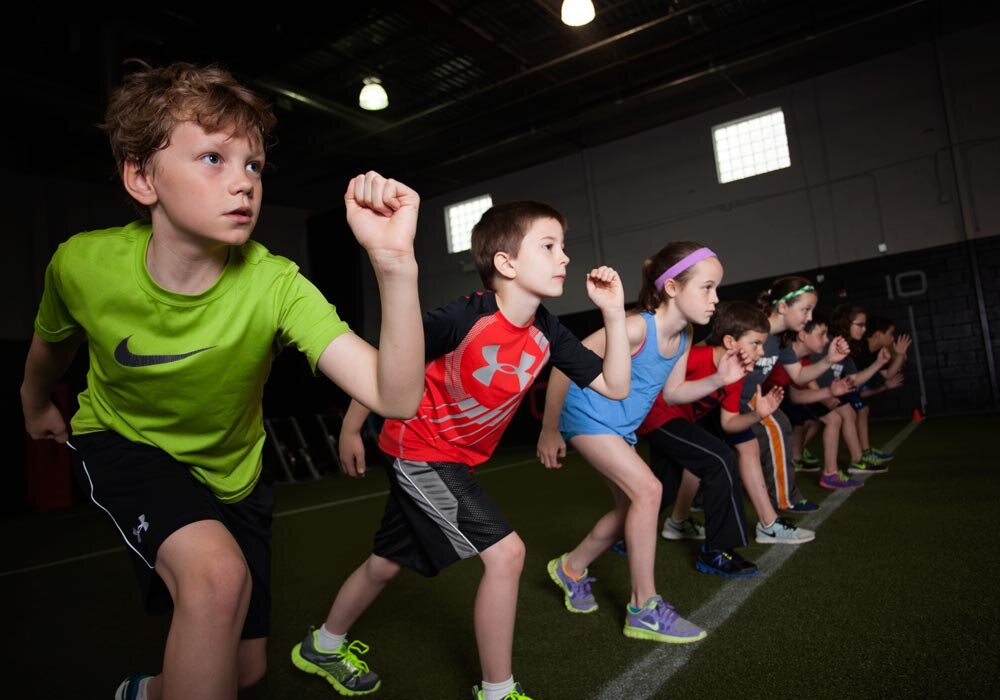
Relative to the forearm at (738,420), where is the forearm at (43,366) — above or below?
above

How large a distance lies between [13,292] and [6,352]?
1.18 metres

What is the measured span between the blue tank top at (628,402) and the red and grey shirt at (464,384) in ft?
2.01

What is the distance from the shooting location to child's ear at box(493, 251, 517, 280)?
8.23ft

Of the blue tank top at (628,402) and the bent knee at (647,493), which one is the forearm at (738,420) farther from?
the bent knee at (647,493)

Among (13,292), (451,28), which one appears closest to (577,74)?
(451,28)

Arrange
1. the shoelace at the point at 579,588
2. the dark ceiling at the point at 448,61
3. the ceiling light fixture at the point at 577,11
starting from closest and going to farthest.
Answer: the shoelace at the point at 579,588 < the ceiling light fixture at the point at 577,11 < the dark ceiling at the point at 448,61

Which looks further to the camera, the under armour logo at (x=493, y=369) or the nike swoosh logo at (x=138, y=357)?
the under armour logo at (x=493, y=369)

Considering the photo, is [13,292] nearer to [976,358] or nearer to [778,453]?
[778,453]

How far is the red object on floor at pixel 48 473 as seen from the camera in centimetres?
1062

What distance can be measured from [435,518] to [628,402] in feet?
3.89

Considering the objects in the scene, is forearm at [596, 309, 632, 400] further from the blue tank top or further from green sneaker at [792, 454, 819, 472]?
green sneaker at [792, 454, 819, 472]

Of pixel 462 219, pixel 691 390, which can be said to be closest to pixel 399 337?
pixel 691 390

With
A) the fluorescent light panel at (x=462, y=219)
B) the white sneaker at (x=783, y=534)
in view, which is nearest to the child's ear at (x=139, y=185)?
the white sneaker at (x=783, y=534)

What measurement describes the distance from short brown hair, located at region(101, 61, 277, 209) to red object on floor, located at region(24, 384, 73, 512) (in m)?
10.8
